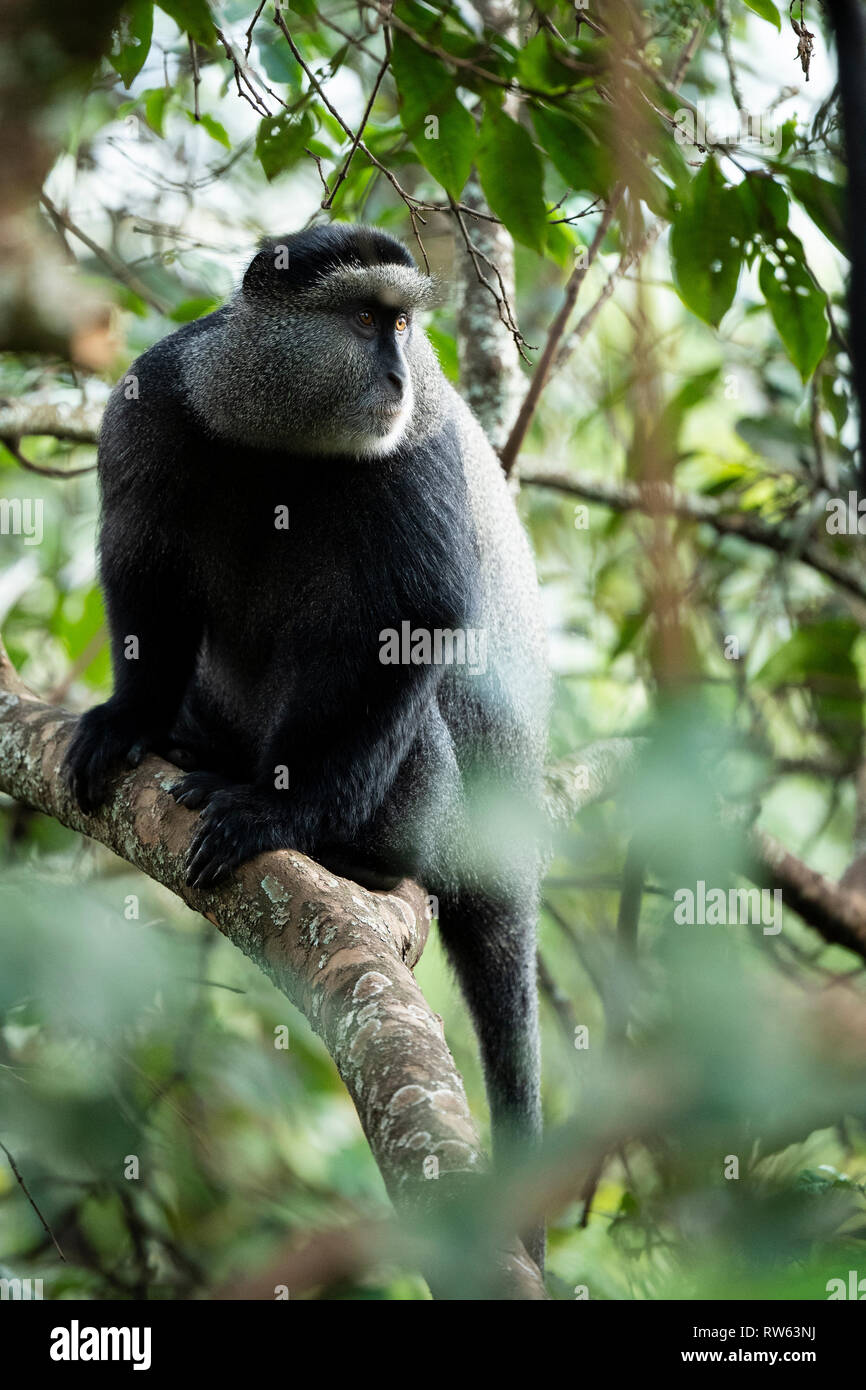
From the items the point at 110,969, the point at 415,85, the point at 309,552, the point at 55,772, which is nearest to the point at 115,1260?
the point at 55,772

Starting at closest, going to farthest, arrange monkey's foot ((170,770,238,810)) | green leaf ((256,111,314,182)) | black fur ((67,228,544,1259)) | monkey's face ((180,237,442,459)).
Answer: green leaf ((256,111,314,182)), monkey's foot ((170,770,238,810)), black fur ((67,228,544,1259)), monkey's face ((180,237,442,459))

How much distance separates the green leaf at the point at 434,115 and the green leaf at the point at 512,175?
0.05m

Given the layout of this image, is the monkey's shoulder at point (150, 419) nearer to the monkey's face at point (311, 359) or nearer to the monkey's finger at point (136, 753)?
the monkey's face at point (311, 359)

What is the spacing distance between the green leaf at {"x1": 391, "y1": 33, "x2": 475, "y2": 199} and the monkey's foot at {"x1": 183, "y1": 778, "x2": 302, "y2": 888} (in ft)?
5.67

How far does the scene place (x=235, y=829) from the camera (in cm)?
340

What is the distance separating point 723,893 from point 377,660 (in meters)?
2.87

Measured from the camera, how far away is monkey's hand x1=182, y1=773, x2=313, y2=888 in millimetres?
3318

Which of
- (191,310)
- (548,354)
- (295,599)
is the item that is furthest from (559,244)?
(191,310)

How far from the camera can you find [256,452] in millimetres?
4195

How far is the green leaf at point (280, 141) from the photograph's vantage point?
3559 mm

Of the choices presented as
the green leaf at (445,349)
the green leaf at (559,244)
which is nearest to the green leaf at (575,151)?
the green leaf at (559,244)

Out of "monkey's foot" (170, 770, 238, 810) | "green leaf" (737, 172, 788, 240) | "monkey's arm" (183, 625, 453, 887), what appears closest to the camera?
"green leaf" (737, 172, 788, 240)

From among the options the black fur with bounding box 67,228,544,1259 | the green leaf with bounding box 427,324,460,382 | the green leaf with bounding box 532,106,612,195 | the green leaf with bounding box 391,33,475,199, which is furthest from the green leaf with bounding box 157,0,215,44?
the green leaf with bounding box 427,324,460,382

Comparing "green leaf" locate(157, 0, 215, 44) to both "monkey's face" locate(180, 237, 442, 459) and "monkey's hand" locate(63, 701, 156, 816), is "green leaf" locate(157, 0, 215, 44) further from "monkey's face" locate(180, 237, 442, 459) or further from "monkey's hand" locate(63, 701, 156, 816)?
"monkey's hand" locate(63, 701, 156, 816)
